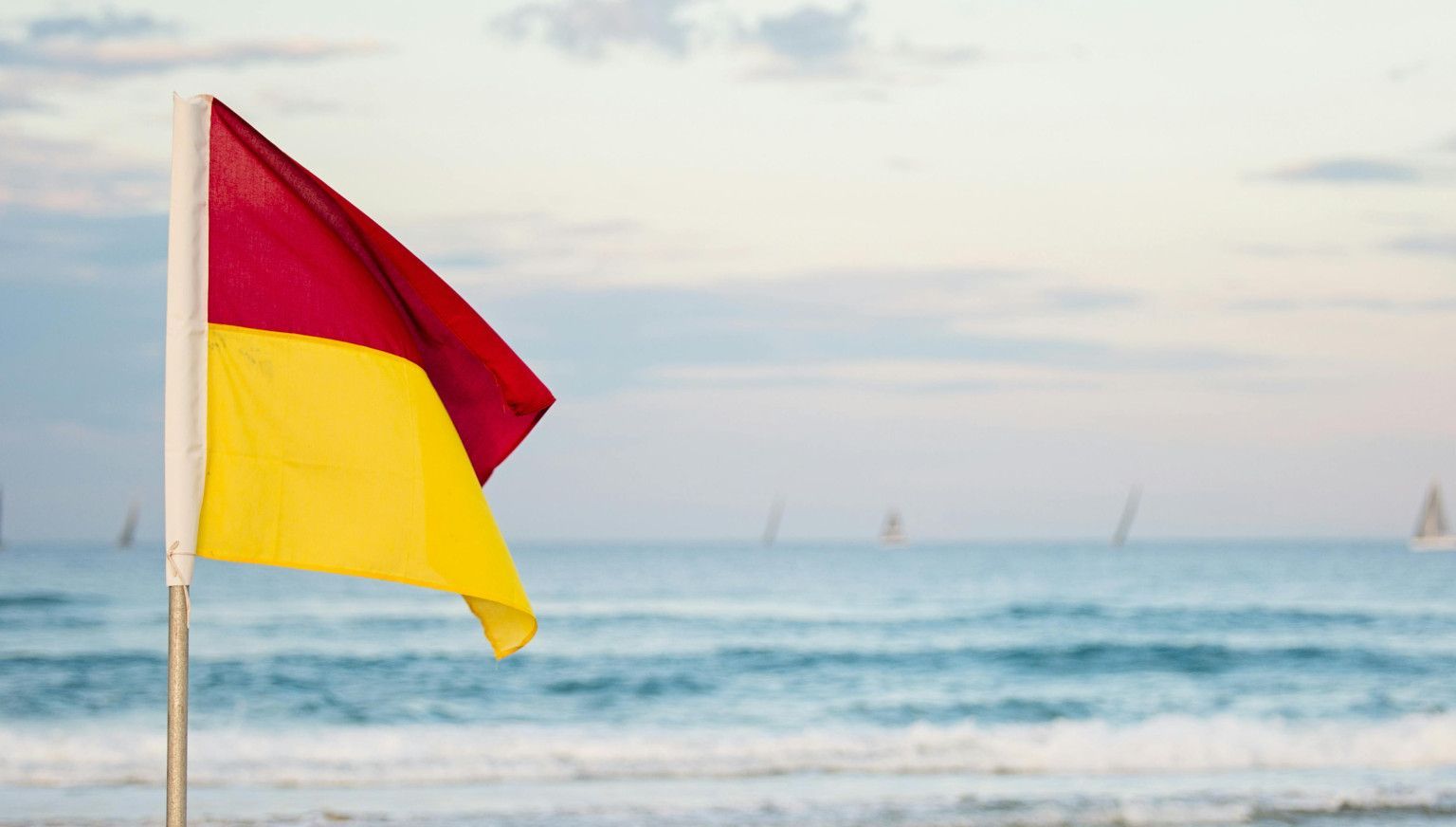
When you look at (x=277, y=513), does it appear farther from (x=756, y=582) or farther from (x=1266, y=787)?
(x=756, y=582)

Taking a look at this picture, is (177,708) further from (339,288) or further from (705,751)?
(705,751)

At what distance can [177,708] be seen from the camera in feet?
12.8

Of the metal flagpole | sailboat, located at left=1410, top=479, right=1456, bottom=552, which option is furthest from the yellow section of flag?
sailboat, located at left=1410, top=479, right=1456, bottom=552

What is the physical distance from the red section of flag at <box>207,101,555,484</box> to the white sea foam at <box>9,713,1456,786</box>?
9.13 metres

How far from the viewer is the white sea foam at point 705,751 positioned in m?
13.7

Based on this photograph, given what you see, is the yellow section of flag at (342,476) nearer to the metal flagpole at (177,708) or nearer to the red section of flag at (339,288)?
the red section of flag at (339,288)

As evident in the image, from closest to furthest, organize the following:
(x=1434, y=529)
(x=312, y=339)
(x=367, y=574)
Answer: (x=367, y=574), (x=312, y=339), (x=1434, y=529)

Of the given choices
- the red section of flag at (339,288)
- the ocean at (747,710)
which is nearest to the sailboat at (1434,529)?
the ocean at (747,710)

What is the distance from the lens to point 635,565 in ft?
251

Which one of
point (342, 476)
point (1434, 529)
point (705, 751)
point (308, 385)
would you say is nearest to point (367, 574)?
point (342, 476)

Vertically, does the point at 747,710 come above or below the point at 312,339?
below

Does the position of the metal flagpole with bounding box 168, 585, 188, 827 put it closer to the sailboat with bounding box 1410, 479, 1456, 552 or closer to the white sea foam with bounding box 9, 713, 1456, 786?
the white sea foam with bounding box 9, 713, 1456, 786

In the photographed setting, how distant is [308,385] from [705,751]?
12.5m

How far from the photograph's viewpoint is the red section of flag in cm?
425
